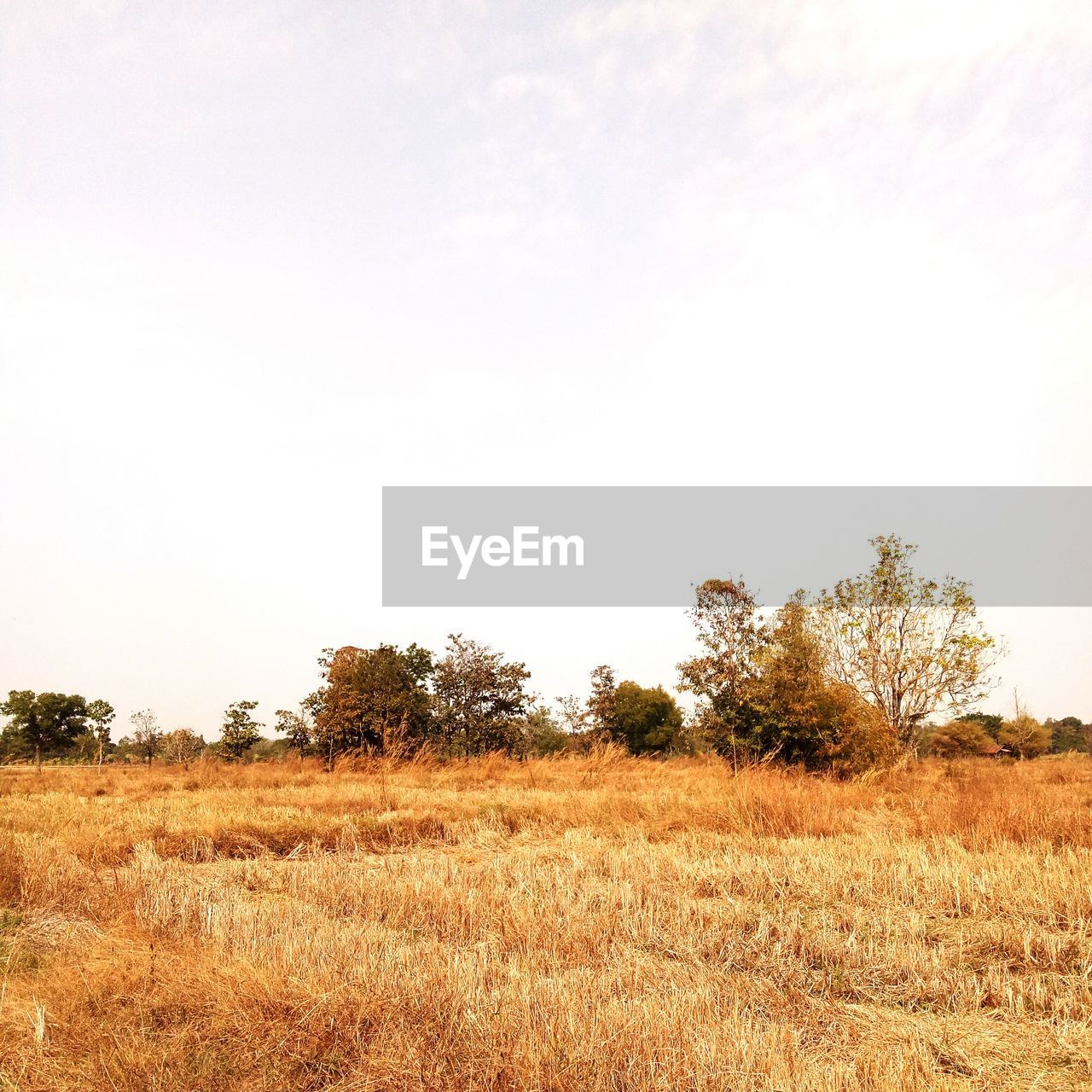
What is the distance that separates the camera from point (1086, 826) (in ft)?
28.0

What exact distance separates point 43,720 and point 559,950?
84029mm

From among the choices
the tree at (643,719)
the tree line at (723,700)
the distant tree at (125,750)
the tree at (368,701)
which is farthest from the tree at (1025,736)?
the distant tree at (125,750)

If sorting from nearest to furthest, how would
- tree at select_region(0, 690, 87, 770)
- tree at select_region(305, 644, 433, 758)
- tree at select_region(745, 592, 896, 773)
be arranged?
1. tree at select_region(745, 592, 896, 773)
2. tree at select_region(305, 644, 433, 758)
3. tree at select_region(0, 690, 87, 770)

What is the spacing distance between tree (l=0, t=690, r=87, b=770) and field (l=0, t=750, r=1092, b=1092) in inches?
2946

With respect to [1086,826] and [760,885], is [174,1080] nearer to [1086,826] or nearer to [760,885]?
[760,885]

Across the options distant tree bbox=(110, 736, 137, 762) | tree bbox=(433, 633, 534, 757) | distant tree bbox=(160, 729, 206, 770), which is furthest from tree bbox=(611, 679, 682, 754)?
distant tree bbox=(110, 736, 137, 762)

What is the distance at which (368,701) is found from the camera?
3170 centimetres

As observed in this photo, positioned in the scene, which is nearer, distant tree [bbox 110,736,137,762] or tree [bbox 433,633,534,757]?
tree [bbox 433,633,534,757]

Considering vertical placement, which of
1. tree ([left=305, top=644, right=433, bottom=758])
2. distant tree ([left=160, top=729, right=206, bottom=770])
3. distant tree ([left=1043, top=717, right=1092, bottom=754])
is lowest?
distant tree ([left=1043, top=717, right=1092, bottom=754])

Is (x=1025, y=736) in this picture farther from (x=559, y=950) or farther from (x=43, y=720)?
(x=43, y=720)

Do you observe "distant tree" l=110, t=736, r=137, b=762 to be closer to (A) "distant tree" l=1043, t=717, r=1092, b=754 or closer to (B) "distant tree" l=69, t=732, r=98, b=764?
(B) "distant tree" l=69, t=732, r=98, b=764

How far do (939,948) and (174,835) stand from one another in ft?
28.1

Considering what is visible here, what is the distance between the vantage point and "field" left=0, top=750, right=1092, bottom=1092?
333 centimetres

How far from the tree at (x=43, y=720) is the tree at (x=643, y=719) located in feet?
178
